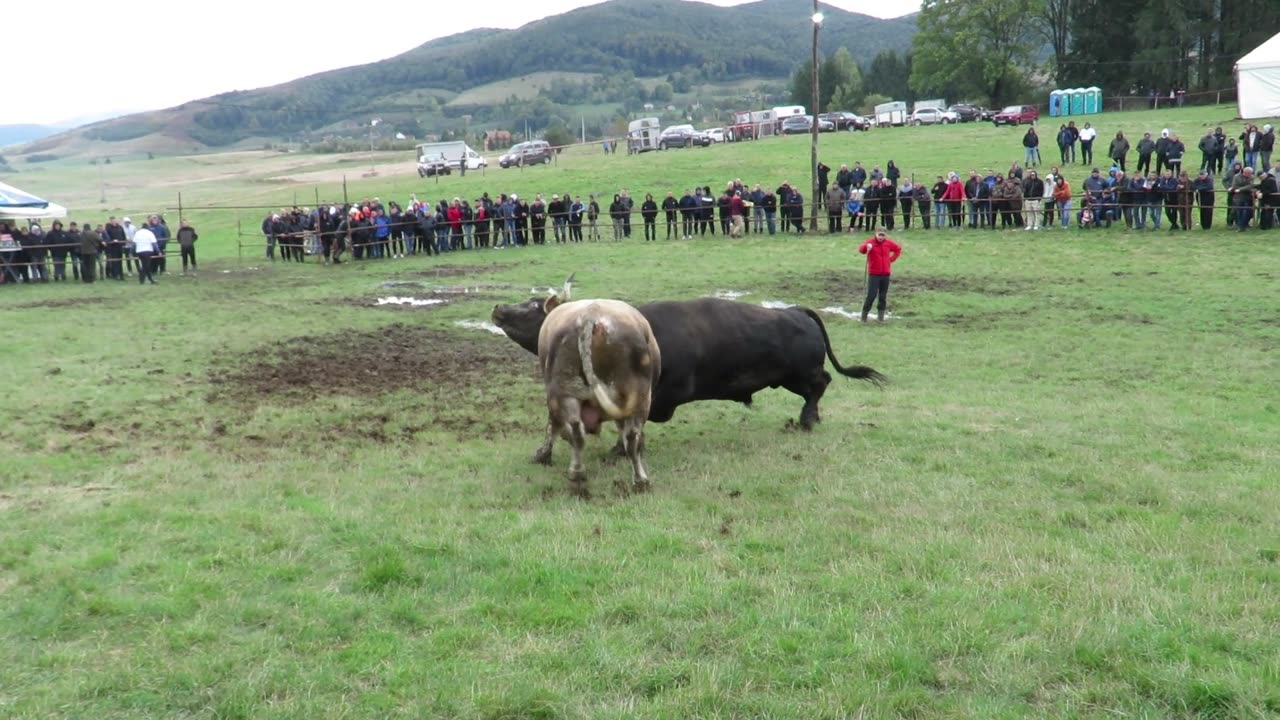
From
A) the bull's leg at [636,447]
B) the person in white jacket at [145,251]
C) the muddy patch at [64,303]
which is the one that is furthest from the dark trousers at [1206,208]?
the person in white jacket at [145,251]

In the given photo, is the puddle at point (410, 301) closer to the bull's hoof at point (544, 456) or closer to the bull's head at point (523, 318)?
the bull's head at point (523, 318)

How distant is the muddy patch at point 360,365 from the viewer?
1350cm

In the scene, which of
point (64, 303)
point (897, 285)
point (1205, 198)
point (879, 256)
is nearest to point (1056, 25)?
point (1205, 198)

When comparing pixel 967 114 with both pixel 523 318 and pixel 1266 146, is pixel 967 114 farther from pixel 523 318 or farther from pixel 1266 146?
pixel 523 318

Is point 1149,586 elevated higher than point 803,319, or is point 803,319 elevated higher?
point 803,319

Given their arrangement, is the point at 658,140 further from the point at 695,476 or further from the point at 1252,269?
the point at 695,476

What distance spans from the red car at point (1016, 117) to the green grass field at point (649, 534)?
42.4 metres

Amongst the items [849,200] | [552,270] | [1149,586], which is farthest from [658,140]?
[1149,586]

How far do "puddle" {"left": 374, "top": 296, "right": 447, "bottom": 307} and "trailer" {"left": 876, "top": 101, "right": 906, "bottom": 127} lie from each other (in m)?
49.2

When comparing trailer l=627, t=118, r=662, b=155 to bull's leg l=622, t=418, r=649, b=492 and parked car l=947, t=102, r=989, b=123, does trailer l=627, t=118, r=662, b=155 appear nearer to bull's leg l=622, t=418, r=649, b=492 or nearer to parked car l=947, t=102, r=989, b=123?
parked car l=947, t=102, r=989, b=123

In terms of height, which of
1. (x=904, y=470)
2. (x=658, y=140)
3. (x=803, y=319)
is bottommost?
(x=904, y=470)

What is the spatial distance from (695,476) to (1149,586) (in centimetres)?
410

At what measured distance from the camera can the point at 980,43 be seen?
76875 mm

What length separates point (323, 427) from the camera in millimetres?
11523
